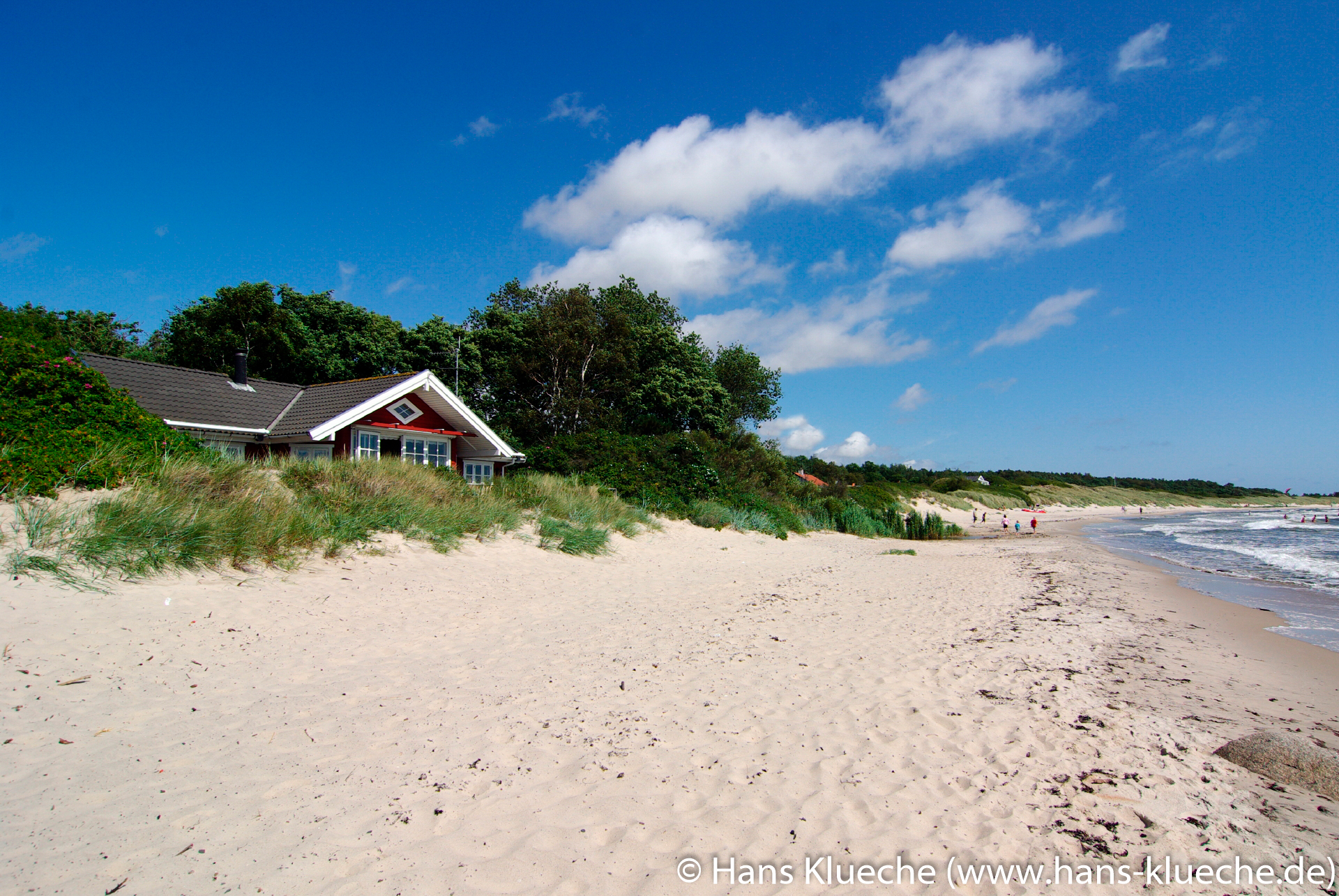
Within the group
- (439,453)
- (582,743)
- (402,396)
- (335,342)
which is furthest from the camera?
(335,342)

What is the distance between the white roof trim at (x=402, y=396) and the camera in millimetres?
16766

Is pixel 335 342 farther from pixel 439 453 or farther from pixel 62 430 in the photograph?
pixel 62 430

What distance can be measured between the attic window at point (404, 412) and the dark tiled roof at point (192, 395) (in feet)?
12.2

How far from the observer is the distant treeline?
4641cm

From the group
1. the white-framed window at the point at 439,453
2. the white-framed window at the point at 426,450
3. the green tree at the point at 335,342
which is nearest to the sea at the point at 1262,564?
the white-framed window at the point at 426,450

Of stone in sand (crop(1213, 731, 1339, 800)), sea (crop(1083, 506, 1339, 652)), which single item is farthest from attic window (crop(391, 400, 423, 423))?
sea (crop(1083, 506, 1339, 652))

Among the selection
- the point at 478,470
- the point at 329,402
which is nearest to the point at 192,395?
the point at 329,402

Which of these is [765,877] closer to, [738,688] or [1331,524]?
[738,688]

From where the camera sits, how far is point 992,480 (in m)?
77.2

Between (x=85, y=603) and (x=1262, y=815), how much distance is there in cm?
846

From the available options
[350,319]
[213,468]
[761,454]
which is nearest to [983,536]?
[761,454]

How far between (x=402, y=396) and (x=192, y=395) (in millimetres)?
5914

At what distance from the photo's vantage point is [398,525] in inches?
375

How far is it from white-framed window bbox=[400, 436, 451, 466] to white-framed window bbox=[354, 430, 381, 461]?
69 cm
